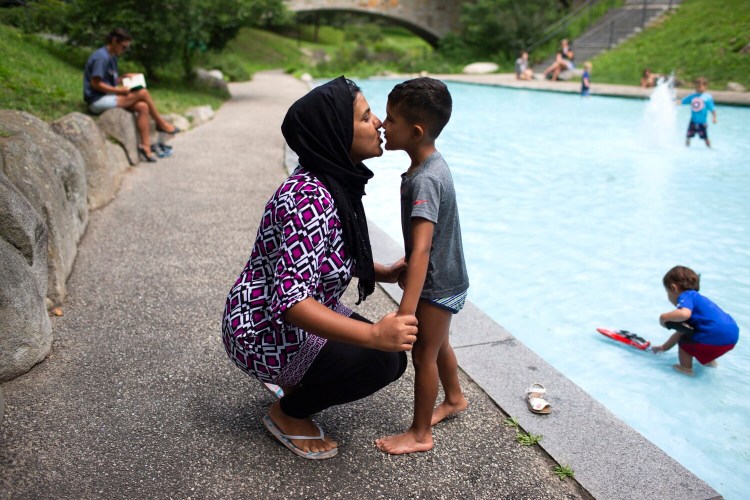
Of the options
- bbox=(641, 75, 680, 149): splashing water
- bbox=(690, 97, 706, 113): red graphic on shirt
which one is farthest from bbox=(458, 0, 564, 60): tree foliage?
bbox=(690, 97, 706, 113): red graphic on shirt

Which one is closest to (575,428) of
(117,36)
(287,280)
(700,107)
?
(287,280)

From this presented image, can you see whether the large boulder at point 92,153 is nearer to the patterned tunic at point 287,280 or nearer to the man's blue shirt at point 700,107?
the patterned tunic at point 287,280

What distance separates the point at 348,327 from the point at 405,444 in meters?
0.81

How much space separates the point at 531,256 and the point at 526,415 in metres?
4.64

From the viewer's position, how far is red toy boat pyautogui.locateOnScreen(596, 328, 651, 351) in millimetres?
5215

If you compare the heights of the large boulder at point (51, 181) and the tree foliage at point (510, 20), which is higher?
the tree foliage at point (510, 20)

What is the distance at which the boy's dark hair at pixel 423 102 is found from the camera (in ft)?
8.36

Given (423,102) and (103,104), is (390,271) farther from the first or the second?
(103,104)

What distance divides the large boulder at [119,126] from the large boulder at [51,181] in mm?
2605

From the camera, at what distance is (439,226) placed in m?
2.71

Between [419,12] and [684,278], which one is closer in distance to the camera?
[684,278]

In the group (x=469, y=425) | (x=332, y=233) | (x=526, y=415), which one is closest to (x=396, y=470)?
(x=469, y=425)

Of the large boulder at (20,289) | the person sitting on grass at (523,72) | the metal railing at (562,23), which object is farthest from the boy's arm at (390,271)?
the metal railing at (562,23)

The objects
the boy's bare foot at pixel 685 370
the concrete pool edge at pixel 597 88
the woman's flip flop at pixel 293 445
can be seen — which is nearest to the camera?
the woman's flip flop at pixel 293 445
